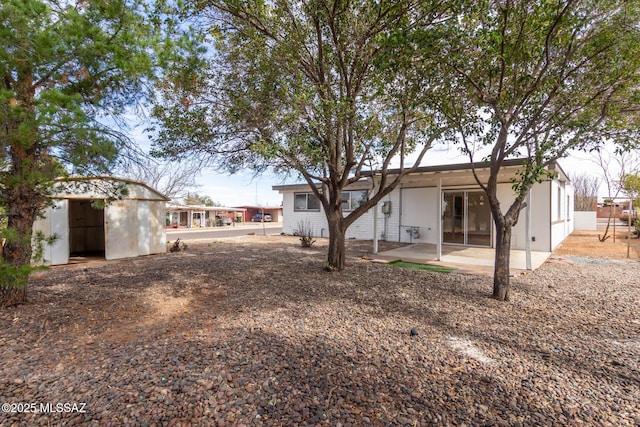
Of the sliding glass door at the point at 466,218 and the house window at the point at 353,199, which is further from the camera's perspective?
the house window at the point at 353,199

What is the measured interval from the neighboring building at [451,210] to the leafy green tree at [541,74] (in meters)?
3.34

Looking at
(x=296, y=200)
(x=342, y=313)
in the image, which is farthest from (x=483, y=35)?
(x=296, y=200)

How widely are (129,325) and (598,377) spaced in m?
5.01

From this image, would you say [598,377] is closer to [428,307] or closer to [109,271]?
[428,307]

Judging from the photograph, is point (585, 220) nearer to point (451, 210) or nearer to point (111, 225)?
point (451, 210)

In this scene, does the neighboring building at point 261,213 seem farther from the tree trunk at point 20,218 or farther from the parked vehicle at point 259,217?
the tree trunk at point 20,218

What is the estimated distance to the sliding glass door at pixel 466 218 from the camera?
1094cm

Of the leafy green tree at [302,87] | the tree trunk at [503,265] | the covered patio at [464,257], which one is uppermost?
the leafy green tree at [302,87]

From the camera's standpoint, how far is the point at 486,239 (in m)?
10.9

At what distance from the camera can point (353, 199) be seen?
46.6 feet

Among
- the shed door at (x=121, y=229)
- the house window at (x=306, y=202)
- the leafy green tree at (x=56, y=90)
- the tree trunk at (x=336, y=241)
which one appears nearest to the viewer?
the leafy green tree at (x=56, y=90)

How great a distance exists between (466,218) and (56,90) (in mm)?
11507

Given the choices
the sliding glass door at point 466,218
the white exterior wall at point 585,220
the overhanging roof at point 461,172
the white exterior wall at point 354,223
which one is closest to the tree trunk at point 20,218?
the overhanging roof at point 461,172

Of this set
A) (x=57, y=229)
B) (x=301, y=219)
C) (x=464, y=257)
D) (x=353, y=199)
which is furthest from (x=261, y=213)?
(x=464, y=257)
